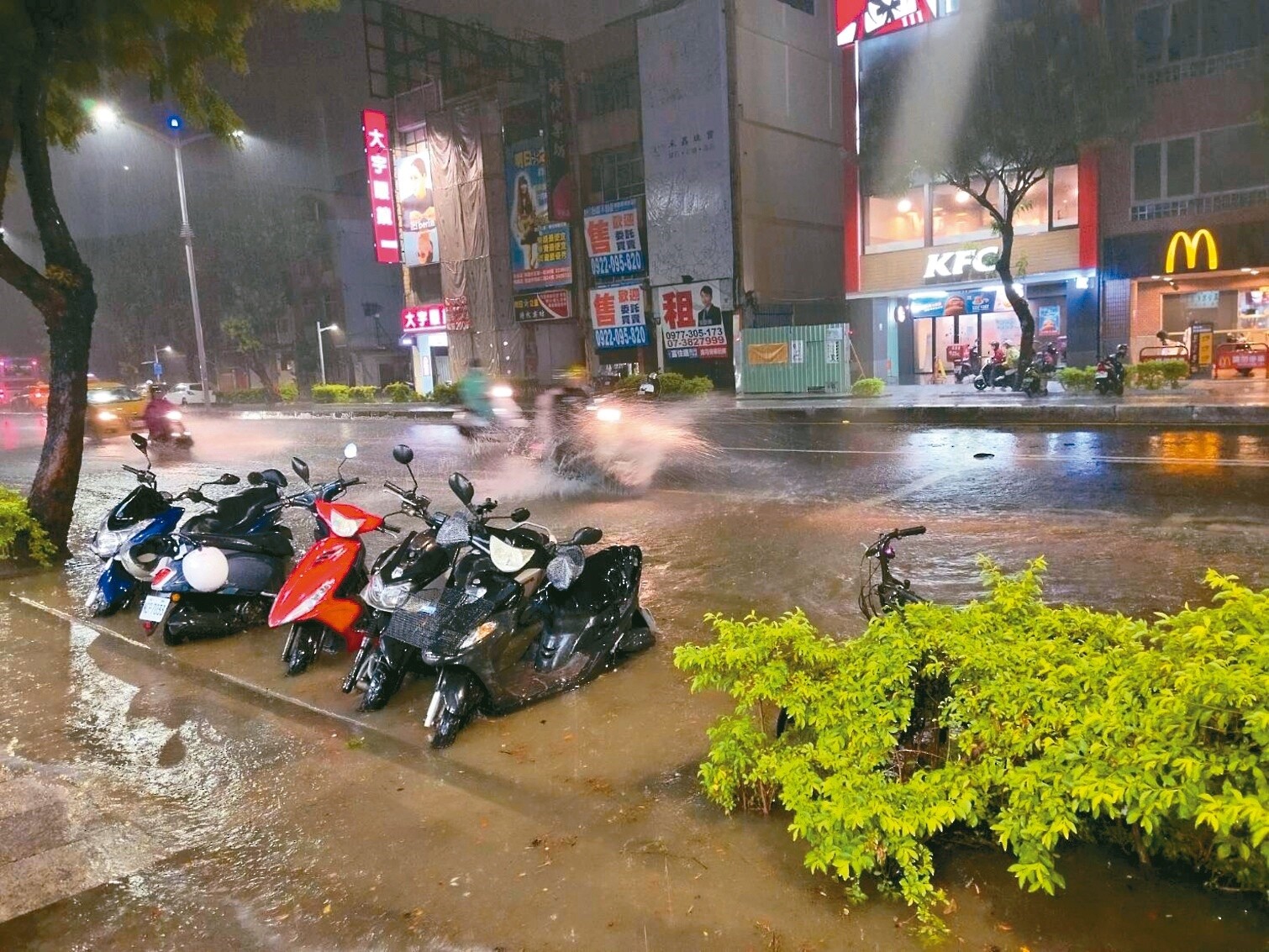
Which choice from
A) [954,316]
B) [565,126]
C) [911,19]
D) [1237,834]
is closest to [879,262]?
[954,316]

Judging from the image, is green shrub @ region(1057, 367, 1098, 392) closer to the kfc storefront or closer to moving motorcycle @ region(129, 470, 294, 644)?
the kfc storefront

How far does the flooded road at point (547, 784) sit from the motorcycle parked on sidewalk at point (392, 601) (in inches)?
5.5

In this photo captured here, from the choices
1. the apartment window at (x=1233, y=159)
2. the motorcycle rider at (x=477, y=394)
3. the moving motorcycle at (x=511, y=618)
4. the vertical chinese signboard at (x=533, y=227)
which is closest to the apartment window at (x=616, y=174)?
the vertical chinese signboard at (x=533, y=227)

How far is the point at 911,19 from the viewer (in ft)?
84.8

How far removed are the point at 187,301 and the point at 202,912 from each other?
5468cm

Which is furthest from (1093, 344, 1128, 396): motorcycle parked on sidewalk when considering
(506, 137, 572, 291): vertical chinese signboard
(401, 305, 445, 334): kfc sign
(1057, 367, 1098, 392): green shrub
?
(401, 305, 445, 334): kfc sign

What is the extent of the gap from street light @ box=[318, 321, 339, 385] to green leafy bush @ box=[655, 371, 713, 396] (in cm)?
2642

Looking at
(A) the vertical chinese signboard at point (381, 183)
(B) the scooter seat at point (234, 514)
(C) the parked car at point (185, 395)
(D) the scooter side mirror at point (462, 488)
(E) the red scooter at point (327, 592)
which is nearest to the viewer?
(D) the scooter side mirror at point (462, 488)

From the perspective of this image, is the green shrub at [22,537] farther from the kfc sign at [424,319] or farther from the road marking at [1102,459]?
the kfc sign at [424,319]

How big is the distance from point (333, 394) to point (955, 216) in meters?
25.9

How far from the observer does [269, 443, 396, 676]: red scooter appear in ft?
17.4

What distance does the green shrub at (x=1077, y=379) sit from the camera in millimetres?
20422

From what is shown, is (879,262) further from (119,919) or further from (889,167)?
(119,919)

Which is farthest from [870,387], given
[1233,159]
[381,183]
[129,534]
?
[381,183]
